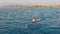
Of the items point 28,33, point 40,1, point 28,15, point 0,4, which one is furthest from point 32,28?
point 0,4

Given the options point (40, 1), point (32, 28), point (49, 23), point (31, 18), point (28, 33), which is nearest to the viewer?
point (28, 33)

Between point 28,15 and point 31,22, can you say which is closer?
point 31,22

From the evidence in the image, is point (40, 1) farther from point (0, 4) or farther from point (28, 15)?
point (0, 4)

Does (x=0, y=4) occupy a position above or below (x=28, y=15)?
above

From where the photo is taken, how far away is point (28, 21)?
3.42 m

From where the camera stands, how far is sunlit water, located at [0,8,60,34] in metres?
2.97

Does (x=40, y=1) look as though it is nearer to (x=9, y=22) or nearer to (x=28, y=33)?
(x=9, y=22)

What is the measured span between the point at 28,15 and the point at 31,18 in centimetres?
26

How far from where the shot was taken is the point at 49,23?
3.32 m

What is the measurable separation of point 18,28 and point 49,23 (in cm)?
71

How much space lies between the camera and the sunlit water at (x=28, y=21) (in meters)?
2.97

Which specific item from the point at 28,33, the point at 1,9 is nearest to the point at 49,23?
the point at 28,33

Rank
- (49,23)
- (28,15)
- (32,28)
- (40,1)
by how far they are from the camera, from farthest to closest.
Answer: (40,1) → (28,15) → (49,23) → (32,28)

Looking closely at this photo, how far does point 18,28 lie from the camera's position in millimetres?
3080
